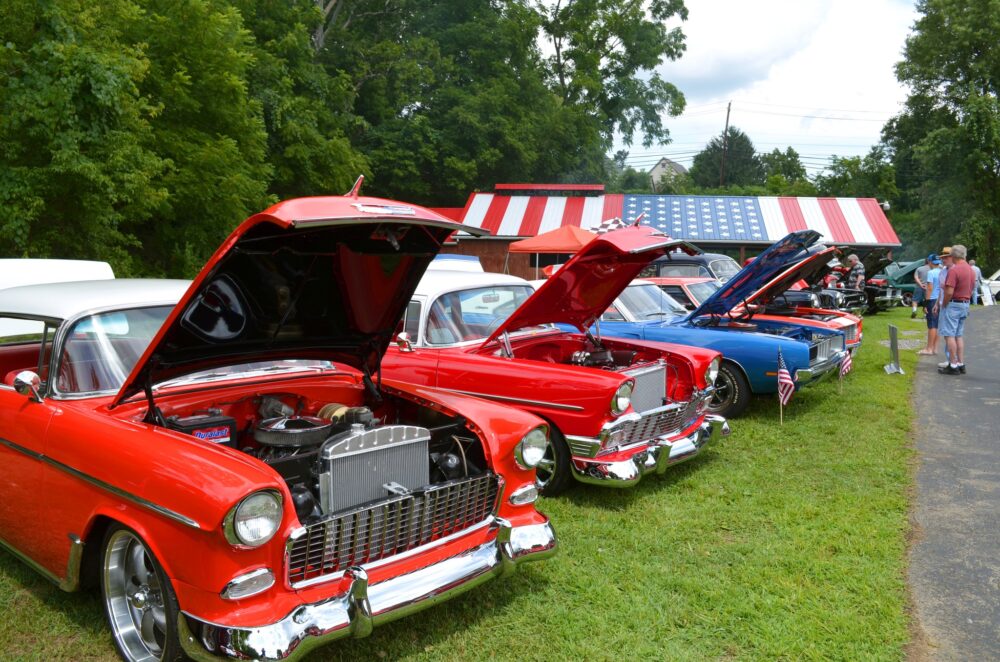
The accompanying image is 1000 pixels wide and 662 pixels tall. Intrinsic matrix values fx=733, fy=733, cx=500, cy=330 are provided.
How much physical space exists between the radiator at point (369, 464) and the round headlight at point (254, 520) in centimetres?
40

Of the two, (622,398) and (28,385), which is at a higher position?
(28,385)

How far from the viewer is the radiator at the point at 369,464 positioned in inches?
123

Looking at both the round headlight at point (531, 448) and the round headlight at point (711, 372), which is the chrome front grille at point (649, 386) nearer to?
the round headlight at point (711, 372)

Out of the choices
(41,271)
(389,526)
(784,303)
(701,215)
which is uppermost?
(701,215)

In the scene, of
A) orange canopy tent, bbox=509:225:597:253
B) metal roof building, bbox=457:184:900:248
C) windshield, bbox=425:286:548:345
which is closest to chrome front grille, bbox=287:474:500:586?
windshield, bbox=425:286:548:345

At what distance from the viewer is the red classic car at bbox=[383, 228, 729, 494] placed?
4.94 m

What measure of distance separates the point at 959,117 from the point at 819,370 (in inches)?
1432

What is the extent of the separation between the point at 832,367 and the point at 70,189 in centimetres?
969

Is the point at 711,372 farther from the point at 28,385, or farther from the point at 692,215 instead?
the point at 692,215

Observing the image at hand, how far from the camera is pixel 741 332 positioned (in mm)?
7746

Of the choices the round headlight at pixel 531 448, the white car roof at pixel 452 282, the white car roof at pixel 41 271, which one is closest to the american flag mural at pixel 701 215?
the white car roof at pixel 41 271

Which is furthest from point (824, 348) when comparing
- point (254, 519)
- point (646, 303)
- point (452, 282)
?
point (254, 519)

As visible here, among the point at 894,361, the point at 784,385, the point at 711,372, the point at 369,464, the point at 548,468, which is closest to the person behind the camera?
the point at 369,464

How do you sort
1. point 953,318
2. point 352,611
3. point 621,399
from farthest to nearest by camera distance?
point 953,318
point 621,399
point 352,611
